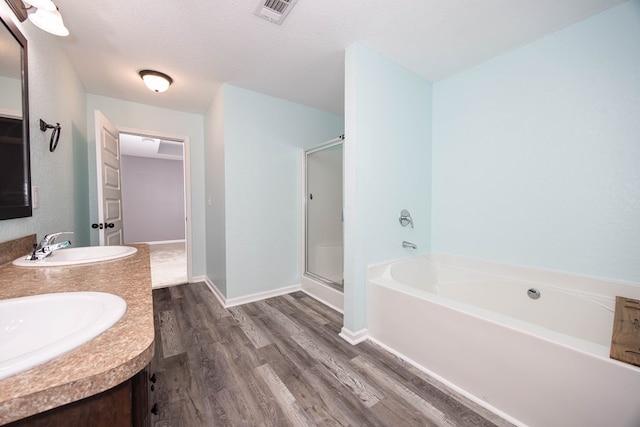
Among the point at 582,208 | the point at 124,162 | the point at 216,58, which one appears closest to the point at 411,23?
the point at 216,58

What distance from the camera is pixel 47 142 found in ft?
4.98

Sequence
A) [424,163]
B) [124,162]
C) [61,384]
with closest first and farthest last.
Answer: [61,384] < [424,163] < [124,162]

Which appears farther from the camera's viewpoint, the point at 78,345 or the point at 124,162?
the point at 124,162

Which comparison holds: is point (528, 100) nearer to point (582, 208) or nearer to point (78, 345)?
point (582, 208)

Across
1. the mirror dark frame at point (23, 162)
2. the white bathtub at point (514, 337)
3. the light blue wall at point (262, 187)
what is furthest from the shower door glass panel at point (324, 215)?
the mirror dark frame at point (23, 162)

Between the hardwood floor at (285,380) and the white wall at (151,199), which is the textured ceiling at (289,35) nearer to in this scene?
the hardwood floor at (285,380)

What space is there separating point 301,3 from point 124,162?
6429 mm

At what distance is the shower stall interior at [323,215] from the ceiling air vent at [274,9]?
1.34 meters

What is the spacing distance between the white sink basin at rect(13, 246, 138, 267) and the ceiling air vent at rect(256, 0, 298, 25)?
5.48ft

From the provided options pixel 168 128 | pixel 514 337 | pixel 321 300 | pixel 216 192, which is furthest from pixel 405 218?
pixel 168 128

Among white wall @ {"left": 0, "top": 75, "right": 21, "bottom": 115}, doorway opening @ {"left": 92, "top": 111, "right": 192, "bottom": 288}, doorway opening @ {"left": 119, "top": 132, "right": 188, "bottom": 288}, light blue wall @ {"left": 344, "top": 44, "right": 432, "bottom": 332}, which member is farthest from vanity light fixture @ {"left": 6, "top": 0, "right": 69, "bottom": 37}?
doorway opening @ {"left": 119, "top": 132, "right": 188, "bottom": 288}

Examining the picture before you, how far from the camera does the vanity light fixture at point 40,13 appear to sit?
45.4 inches

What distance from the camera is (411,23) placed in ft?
5.49

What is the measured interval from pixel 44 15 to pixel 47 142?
70 centimetres
